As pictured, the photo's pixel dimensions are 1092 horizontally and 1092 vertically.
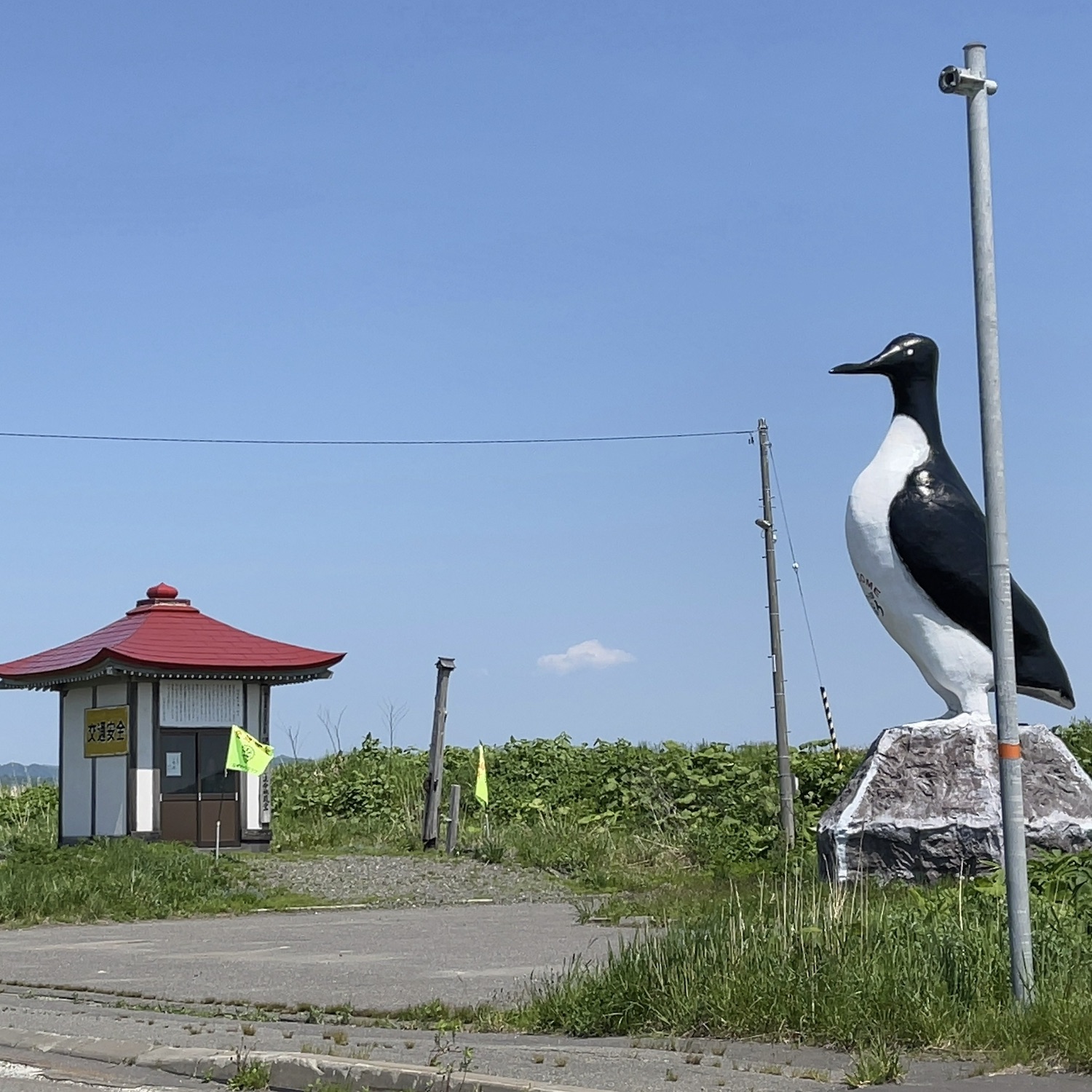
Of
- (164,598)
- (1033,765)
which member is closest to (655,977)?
(1033,765)

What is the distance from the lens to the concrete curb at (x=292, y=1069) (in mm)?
7133

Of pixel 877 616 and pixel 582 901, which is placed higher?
pixel 877 616

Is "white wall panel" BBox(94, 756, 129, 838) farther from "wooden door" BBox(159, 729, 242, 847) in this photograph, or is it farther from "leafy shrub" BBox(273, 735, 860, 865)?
"leafy shrub" BBox(273, 735, 860, 865)

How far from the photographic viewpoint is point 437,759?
90.8 ft

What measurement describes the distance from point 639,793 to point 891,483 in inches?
547

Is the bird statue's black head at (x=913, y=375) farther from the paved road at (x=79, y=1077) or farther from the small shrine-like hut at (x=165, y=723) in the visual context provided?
the small shrine-like hut at (x=165, y=723)

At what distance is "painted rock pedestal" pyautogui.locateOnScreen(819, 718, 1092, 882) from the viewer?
50.3ft

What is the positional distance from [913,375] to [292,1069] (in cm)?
1137

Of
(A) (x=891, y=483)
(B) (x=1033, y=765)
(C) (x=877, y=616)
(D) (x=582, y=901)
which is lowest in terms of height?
(D) (x=582, y=901)

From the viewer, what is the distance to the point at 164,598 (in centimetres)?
2956

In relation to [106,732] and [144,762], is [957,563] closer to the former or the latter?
[144,762]

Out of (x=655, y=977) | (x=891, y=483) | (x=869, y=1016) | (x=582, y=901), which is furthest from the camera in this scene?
(x=582, y=901)

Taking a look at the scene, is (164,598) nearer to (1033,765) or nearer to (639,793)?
(639,793)

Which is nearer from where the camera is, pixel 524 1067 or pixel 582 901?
pixel 524 1067
